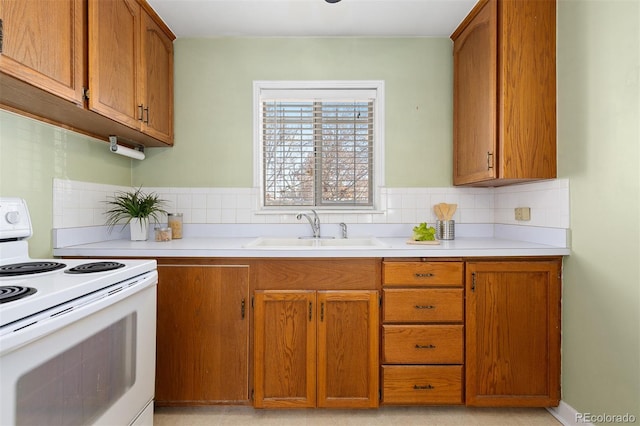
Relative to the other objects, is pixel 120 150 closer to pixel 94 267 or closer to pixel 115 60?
pixel 115 60

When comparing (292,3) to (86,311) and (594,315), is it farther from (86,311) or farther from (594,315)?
(594,315)

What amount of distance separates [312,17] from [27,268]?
2029 mm

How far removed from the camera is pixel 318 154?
8.50 ft

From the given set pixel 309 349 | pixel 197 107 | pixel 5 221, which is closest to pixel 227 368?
pixel 309 349

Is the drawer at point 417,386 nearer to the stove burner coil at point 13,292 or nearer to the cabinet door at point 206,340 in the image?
the cabinet door at point 206,340

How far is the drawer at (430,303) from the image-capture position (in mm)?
1814

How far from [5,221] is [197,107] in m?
1.36

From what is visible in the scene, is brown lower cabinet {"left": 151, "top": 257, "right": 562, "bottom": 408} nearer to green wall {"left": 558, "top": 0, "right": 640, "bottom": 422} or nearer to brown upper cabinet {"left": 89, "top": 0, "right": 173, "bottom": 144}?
green wall {"left": 558, "top": 0, "right": 640, "bottom": 422}

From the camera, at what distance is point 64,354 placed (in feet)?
3.30

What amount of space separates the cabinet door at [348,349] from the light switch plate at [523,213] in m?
1.11

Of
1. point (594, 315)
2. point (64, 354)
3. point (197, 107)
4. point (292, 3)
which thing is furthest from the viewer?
point (197, 107)

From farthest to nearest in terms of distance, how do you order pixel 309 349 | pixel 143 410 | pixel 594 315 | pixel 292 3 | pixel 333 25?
1. pixel 333 25
2. pixel 292 3
3. pixel 309 349
4. pixel 594 315
5. pixel 143 410

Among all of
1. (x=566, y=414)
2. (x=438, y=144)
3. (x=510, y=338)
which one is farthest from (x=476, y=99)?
(x=566, y=414)

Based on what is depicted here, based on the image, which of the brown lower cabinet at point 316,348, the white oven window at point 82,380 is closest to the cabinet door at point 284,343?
the brown lower cabinet at point 316,348
